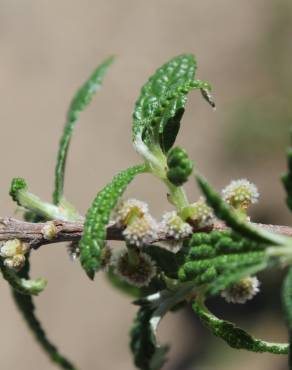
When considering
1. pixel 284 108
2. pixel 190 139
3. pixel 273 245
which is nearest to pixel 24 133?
pixel 190 139

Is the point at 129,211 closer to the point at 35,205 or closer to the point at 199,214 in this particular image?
the point at 199,214

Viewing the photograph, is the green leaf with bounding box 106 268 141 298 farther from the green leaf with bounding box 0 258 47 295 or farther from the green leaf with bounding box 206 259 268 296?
the green leaf with bounding box 206 259 268 296

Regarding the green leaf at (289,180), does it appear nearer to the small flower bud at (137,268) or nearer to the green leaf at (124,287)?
the small flower bud at (137,268)

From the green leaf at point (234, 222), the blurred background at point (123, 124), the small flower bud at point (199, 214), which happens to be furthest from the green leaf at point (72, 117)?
the blurred background at point (123, 124)

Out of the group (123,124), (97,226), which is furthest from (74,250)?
(123,124)

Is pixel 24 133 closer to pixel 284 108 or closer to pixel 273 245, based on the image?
pixel 284 108

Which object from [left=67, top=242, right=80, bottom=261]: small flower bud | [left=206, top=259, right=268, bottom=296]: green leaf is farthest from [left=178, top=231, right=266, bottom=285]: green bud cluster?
[left=67, top=242, right=80, bottom=261]: small flower bud
